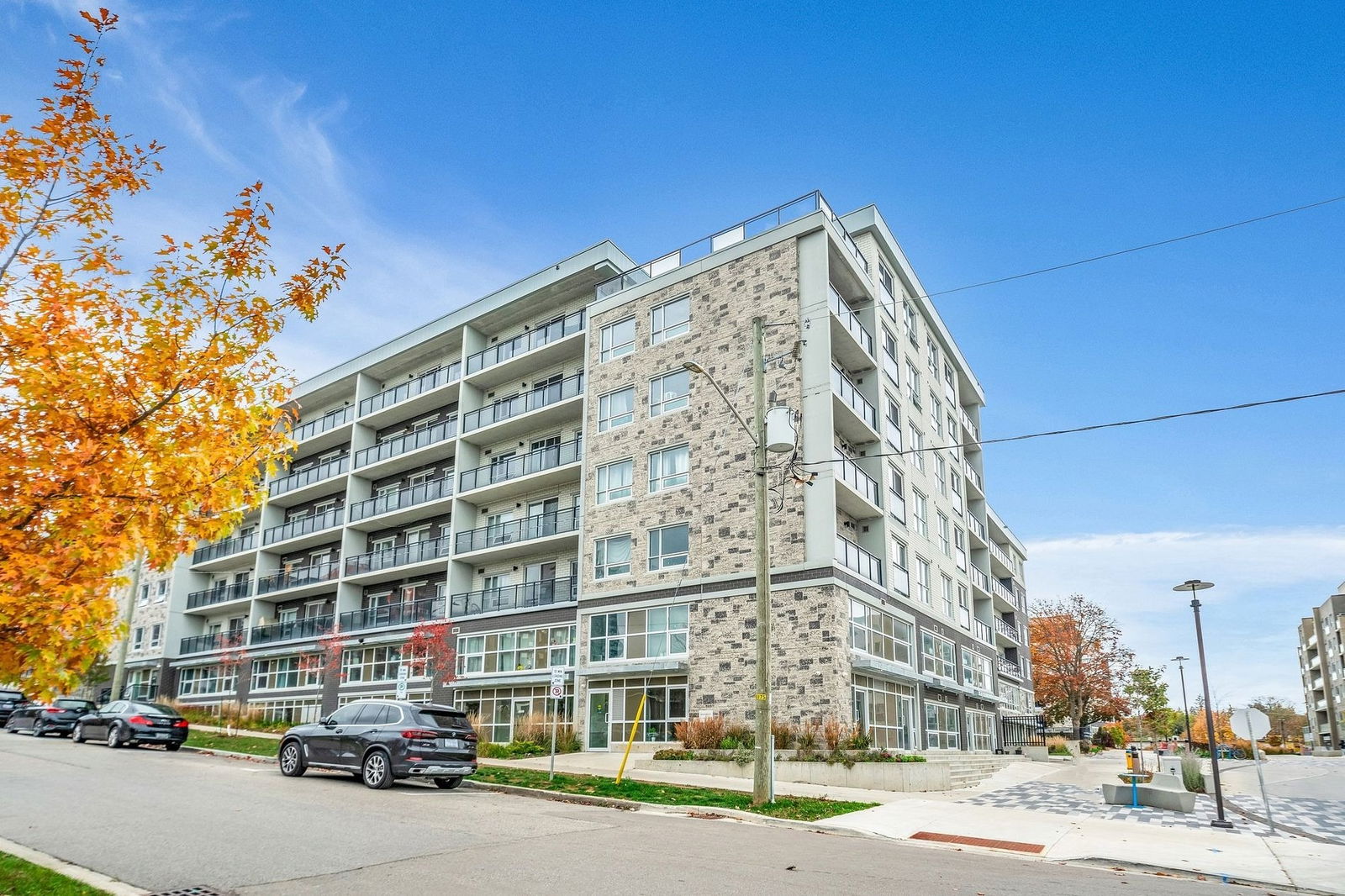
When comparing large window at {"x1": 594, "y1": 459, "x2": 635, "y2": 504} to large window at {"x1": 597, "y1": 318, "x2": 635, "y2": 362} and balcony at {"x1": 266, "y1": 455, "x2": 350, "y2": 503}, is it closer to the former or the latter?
large window at {"x1": 597, "y1": 318, "x2": 635, "y2": 362}

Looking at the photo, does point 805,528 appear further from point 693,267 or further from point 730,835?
point 730,835

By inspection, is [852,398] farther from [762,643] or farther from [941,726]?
[762,643]

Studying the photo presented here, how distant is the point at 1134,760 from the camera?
29.1m

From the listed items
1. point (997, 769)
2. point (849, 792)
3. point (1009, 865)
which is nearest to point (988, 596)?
point (997, 769)

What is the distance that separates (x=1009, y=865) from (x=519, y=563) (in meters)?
28.5

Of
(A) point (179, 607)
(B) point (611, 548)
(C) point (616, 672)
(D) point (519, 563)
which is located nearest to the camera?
(C) point (616, 672)

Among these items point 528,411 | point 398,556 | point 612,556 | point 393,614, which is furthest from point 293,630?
point 612,556

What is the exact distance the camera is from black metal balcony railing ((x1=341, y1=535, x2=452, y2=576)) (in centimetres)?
4009

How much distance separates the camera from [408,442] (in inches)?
1710

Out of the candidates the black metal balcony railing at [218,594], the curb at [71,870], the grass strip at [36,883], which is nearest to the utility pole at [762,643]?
the curb at [71,870]

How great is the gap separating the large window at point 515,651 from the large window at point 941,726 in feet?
45.3

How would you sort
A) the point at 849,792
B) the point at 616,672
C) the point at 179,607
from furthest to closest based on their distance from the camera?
the point at 179,607 → the point at 616,672 → the point at 849,792

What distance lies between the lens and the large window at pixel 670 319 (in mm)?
33344

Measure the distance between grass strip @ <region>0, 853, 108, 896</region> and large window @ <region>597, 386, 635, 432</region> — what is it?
26.1 meters
